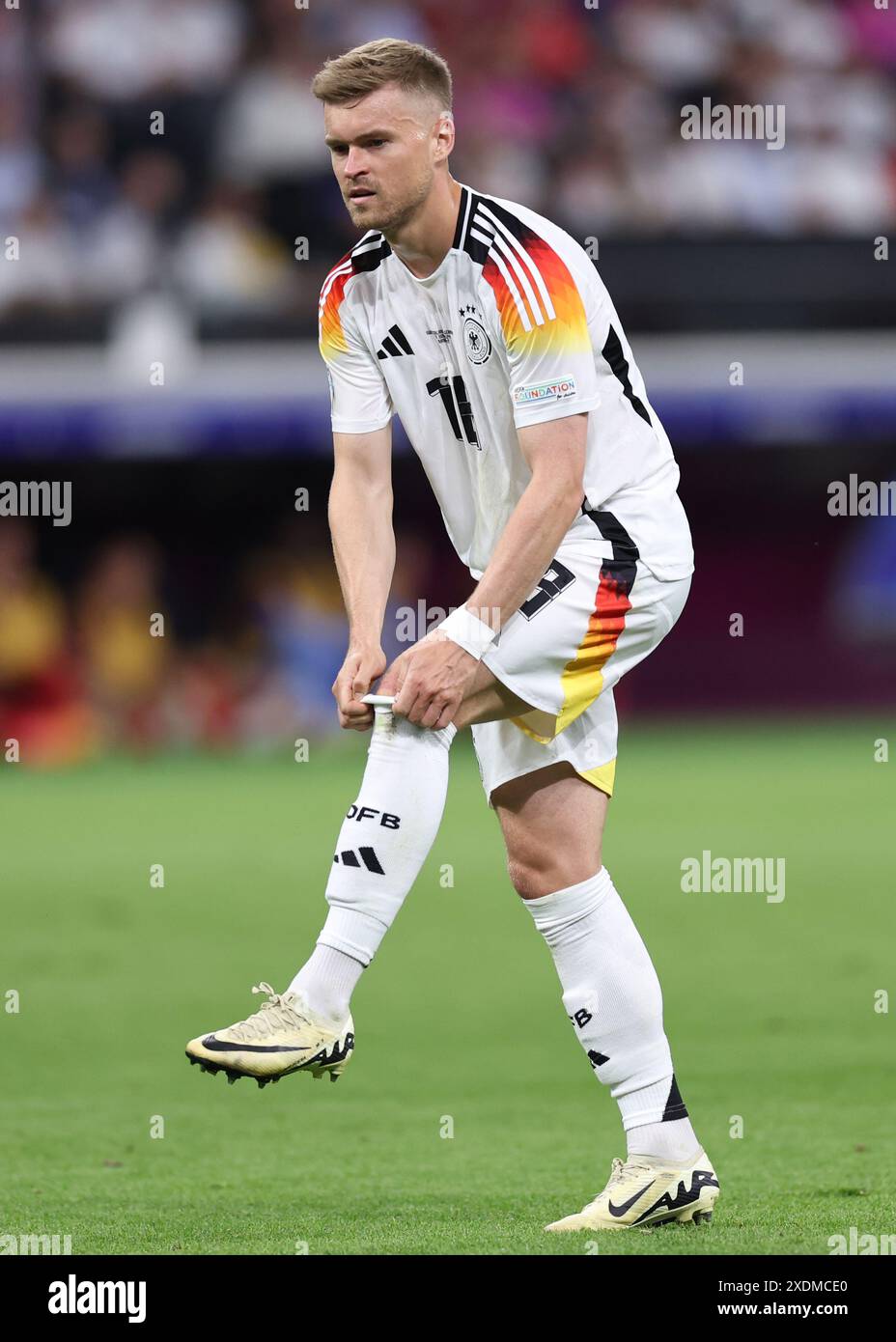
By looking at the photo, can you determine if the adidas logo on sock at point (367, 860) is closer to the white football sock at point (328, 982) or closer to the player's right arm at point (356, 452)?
the white football sock at point (328, 982)

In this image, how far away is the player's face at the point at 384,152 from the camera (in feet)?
13.3

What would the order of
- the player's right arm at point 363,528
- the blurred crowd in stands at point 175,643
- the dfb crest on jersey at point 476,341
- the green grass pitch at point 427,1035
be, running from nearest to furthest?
the dfb crest on jersey at point 476,341, the player's right arm at point 363,528, the green grass pitch at point 427,1035, the blurred crowd in stands at point 175,643

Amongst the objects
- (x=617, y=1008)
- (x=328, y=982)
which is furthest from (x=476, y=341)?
(x=617, y=1008)

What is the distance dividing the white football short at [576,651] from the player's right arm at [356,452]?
0.41 metres

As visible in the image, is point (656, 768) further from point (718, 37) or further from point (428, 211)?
point (428, 211)

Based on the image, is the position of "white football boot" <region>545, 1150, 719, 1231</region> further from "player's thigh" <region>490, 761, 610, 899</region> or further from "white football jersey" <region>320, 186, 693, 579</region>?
"white football jersey" <region>320, 186, 693, 579</region>

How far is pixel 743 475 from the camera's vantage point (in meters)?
18.4

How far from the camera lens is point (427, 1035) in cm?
719

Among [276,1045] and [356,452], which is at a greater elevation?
[356,452]

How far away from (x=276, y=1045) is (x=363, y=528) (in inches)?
46.8

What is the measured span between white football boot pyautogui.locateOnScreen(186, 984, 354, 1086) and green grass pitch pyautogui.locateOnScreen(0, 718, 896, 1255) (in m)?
0.38

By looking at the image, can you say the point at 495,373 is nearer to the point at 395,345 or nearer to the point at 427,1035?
the point at 395,345

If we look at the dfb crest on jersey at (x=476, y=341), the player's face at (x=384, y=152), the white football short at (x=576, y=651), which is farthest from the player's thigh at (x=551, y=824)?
the player's face at (x=384, y=152)

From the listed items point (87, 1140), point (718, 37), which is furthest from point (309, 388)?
point (87, 1140)
